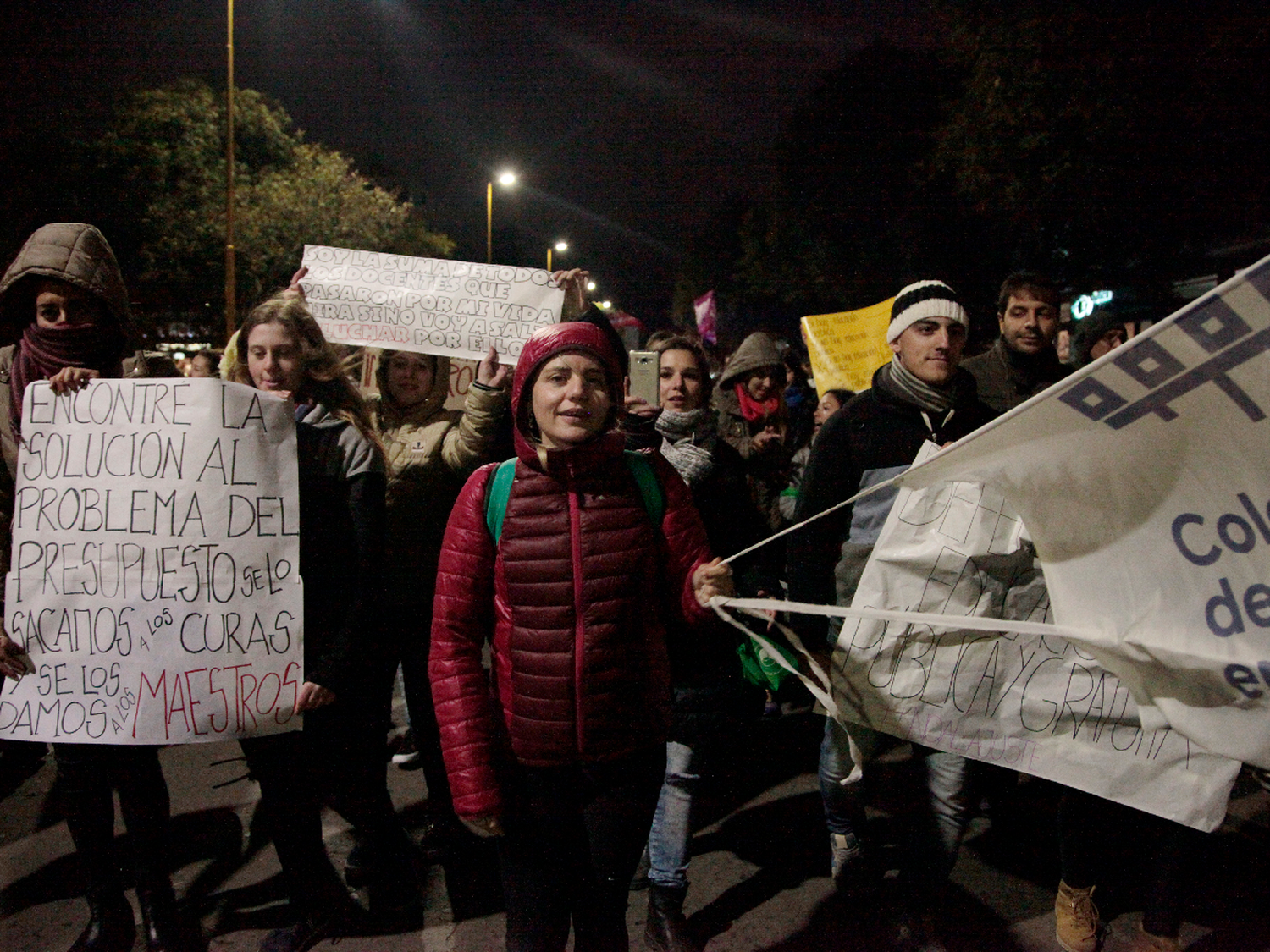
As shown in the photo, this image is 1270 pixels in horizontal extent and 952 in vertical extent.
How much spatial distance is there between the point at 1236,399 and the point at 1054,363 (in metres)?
2.54

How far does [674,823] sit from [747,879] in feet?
2.15

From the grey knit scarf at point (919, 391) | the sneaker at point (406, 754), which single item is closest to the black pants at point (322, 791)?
the sneaker at point (406, 754)

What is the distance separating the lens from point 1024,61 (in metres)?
15.3

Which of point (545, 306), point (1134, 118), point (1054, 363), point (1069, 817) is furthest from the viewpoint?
point (1134, 118)

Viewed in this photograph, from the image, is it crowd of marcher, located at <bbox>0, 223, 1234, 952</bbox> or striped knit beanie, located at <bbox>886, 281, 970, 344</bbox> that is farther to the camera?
striped knit beanie, located at <bbox>886, 281, 970, 344</bbox>

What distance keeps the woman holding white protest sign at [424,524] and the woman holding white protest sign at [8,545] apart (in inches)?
38.9

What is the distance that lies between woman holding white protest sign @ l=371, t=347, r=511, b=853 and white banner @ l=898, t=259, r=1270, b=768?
2.22 metres

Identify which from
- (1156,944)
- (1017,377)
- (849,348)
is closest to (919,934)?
(1156,944)

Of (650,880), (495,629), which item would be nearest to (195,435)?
(495,629)

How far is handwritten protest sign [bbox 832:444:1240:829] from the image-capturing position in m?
2.33

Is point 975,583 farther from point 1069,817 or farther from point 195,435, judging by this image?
point 195,435

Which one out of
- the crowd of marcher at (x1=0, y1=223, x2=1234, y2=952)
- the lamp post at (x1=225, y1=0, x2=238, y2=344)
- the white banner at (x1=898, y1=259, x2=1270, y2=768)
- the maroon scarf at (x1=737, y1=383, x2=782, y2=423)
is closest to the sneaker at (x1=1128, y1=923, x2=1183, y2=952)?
the crowd of marcher at (x1=0, y1=223, x2=1234, y2=952)

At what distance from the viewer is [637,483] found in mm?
2389

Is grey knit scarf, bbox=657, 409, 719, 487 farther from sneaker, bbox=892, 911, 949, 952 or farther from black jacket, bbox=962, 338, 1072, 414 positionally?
sneaker, bbox=892, 911, 949, 952
